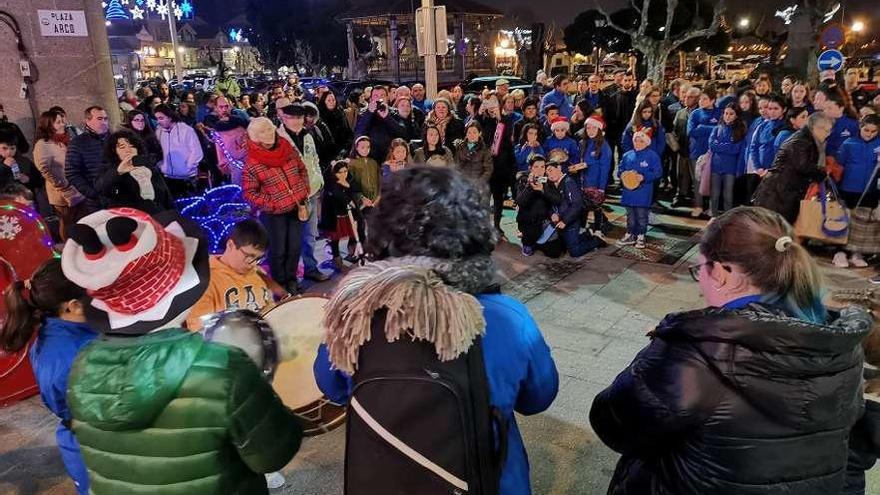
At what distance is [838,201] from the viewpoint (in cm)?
650

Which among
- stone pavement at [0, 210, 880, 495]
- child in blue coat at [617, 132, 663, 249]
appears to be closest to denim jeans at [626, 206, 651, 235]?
child in blue coat at [617, 132, 663, 249]

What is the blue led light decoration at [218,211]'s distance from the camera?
5945 millimetres

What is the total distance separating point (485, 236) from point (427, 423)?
21.8 inches

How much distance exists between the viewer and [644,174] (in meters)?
7.39

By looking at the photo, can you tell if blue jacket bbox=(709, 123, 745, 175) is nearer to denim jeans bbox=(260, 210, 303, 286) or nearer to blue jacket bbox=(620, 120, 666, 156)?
blue jacket bbox=(620, 120, 666, 156)

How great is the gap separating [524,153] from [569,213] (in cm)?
158

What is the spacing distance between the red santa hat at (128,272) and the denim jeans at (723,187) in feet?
25.6

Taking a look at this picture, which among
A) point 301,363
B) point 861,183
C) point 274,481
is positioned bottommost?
point 274,481

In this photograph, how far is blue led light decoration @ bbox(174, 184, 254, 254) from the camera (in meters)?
5.95

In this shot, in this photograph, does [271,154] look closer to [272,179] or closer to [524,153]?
[272,179]

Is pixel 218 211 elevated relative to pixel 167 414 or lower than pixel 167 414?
lower

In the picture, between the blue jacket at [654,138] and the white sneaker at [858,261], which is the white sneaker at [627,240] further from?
the white sneaker at [858,261]

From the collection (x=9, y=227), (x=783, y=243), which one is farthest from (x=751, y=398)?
(x=9, y=227)

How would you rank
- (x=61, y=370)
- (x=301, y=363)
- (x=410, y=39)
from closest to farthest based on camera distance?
(x=61, y=370), (x=301, y=363), (x=410, y=39)
